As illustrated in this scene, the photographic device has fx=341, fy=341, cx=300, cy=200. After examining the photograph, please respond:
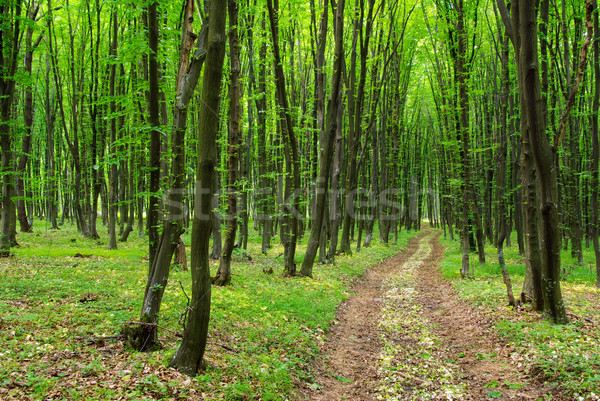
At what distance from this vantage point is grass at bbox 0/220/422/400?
4.16 meters

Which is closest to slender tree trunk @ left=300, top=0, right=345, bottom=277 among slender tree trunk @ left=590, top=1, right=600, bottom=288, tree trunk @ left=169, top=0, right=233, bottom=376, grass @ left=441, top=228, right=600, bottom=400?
grass @ left=441, top=228, right=600, bottom=400

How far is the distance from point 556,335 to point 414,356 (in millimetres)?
2574

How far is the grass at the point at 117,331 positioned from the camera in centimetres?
416

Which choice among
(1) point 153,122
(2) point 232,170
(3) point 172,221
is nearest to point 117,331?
(3) point 172,221

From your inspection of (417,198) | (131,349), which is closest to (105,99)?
(131,349)

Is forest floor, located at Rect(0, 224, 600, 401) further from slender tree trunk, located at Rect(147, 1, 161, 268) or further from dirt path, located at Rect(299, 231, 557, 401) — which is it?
slender tree trunk, located at Rect(147, 1, 161, 268)

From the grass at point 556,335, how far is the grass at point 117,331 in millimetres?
3672

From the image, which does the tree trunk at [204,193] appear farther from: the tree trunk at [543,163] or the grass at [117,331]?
the tree trunk at [543,163]

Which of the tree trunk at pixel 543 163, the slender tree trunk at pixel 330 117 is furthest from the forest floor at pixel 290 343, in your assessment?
the slender tree trunk at pixel 330 117

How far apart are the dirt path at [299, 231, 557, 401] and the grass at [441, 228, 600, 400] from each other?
0.28 m

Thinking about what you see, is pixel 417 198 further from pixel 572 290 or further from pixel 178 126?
Result: pixel 178 126

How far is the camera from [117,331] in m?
5.59

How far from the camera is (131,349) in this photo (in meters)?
5.04

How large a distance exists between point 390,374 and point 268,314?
303cm
